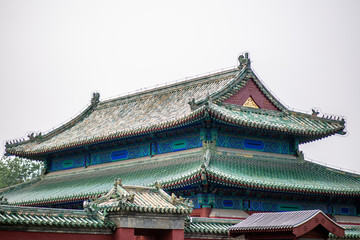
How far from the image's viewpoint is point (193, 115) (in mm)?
34312

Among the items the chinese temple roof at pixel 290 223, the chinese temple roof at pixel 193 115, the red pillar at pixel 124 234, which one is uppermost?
the chinese temple roof at pixel 193 115

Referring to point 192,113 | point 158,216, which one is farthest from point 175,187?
point 158,216

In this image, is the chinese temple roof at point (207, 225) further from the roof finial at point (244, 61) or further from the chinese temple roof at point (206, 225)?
the roof finial at point (244, 61)

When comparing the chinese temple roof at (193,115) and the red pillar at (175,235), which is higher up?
the chinese temple roof at (193,115)

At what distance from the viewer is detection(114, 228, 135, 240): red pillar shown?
25531mm

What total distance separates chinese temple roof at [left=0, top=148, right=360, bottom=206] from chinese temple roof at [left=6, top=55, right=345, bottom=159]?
1.70 metres

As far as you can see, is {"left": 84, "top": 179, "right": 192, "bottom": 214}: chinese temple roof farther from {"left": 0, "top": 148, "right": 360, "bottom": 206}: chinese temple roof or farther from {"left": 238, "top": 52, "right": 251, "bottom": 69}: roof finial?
{"left": 238, "top": 52, "right": 251, "bottom": 69}: roof finial

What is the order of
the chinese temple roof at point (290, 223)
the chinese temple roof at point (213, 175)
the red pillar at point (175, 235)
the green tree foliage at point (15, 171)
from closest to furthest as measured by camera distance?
the chinese temple roof at point (290, 223), the red pillar at point (175, 235), the chinese temple roof at point (213, 175), the green tree foliage at point (15, 171)

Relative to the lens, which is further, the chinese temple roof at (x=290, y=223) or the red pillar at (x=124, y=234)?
the red pillar at (x=124, y=234)

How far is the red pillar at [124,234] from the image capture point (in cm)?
2553

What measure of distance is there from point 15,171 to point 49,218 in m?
56.2

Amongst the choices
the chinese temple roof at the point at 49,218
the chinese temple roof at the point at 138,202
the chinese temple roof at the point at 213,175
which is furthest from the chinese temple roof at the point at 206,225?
the chinese temple roof at the point at 49,218

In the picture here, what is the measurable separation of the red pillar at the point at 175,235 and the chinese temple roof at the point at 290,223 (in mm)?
2041

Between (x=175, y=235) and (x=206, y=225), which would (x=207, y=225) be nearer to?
(x=206, y=225)
